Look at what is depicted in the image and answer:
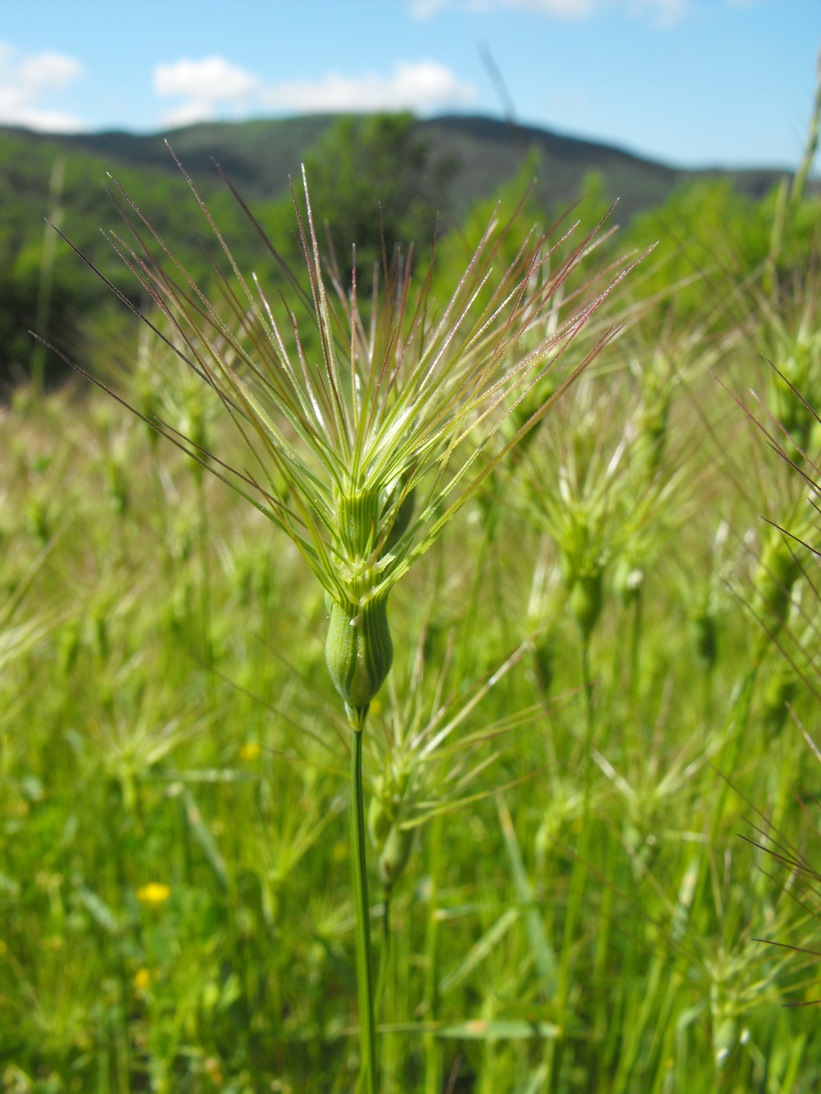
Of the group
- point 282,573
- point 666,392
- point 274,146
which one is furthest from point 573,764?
point 274,146

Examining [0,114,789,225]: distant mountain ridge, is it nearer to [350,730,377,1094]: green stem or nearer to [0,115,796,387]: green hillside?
[0,115,796,387]: green hillside

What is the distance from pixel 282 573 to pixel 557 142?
80.5 m

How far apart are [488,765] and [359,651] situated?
0.56m

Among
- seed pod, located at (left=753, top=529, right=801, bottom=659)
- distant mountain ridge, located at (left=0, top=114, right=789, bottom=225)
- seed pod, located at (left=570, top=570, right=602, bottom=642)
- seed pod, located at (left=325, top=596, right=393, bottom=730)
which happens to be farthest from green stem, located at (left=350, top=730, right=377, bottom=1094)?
distant mountain ridge, located at (left=0, top=114, right=789, bottom=225)

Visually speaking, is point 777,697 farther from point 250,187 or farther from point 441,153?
point 250,187

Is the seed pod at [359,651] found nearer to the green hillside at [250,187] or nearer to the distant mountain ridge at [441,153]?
the green hillside at [250,187]

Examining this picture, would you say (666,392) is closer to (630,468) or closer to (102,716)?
(630,468)

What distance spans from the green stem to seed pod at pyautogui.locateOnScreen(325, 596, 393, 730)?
40 mm

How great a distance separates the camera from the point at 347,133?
2077 centimetres

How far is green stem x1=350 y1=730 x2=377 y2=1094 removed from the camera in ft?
2.24

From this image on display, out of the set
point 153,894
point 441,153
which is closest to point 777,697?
point 153,894

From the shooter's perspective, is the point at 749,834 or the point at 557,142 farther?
the point at 557,142

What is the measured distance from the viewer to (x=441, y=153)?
4966cm

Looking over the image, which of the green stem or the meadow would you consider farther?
the meadow
